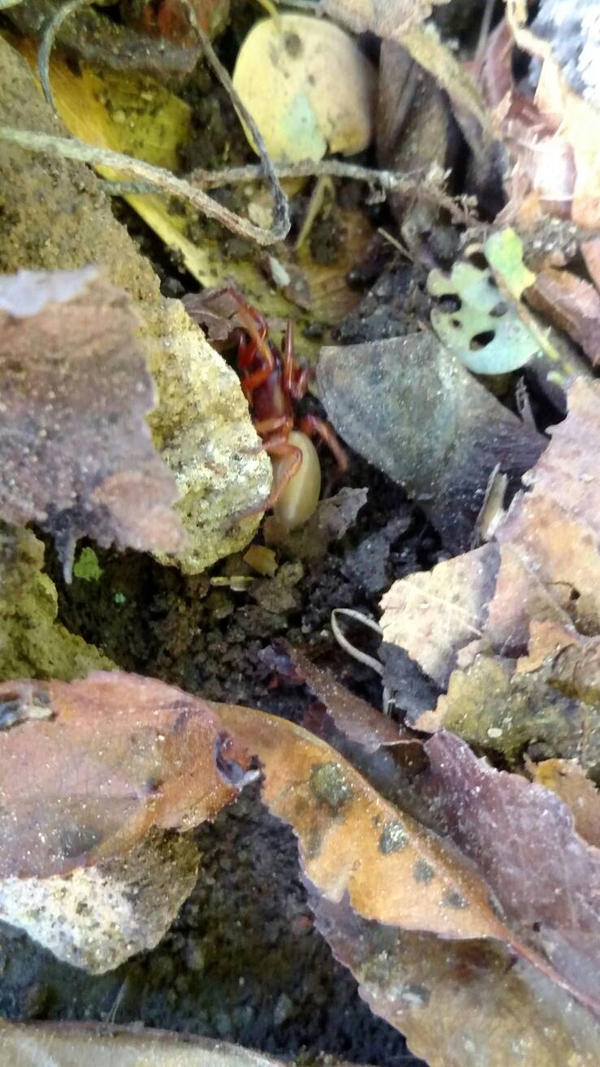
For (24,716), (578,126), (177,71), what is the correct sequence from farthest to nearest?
(177,71) < (578,126) < (24,716)

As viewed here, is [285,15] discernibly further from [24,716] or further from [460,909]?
[460,909]

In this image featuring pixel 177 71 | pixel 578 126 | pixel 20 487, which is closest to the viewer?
pixel 20 487

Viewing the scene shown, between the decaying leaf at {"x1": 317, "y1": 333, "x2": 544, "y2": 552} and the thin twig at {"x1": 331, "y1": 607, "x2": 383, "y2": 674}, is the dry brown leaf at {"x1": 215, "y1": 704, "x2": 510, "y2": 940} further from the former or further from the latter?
A: the decaying leaf at {"x1": 317, "y1": 333, "x2": 544, "y2": 552}

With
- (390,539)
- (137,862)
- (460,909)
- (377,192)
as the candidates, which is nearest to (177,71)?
(377,192)

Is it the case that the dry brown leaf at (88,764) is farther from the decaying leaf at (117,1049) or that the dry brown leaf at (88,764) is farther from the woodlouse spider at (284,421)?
the woodlouse spider at (284,421)

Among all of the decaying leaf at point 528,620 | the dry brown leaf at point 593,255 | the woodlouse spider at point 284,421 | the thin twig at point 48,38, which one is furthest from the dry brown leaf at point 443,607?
the thin twig at point 48,38

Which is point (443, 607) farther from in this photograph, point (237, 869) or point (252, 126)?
point (252, 126)
